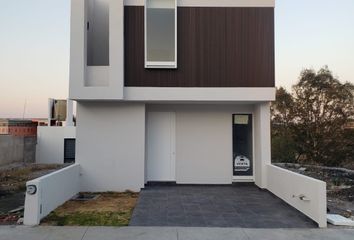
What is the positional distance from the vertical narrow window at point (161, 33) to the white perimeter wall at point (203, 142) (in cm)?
182

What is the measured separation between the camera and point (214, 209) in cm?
846

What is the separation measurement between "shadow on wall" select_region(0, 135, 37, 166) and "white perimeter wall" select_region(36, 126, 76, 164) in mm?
663

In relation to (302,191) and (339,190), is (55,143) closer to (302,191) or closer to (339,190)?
(339,190)

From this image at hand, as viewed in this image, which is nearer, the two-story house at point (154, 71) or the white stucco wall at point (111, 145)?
the two-story house at point (154, 71)

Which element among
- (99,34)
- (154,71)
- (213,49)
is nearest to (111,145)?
(154,71)

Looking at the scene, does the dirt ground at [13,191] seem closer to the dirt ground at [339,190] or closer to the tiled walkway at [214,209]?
the tiled walkway at [214,209]

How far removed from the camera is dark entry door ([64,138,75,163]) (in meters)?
22.9

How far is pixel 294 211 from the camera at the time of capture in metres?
8.30

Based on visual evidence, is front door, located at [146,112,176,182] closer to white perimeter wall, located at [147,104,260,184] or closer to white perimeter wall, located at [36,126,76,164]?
white perimeter wall, located at [147,104,260,184]

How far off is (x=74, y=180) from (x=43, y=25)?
820cm

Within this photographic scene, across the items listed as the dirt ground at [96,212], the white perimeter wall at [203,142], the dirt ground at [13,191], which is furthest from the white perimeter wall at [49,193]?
the white perimeter wall at [203,142]

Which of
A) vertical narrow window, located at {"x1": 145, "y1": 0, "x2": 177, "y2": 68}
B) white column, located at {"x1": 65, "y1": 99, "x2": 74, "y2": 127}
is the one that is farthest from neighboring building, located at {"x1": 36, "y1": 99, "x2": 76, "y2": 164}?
vertical narrow window, located at {"x1": 145, "y1": 0, "x2": 177, "y2": 68}

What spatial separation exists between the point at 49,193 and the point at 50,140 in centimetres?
1578

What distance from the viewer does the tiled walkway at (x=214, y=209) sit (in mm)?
7285
